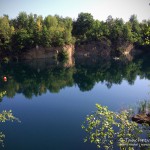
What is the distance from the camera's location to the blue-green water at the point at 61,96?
2822 cm

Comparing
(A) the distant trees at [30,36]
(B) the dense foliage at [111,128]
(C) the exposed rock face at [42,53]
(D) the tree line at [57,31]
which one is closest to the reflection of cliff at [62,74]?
(C) the exposed rock face at [42,53]

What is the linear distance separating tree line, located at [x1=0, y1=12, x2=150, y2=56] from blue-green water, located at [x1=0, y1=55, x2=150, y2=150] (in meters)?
10.8

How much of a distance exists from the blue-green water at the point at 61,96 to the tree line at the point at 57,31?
10837mm

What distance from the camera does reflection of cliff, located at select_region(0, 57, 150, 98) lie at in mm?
55719

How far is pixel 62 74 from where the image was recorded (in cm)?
6844

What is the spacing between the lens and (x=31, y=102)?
43.9 meters

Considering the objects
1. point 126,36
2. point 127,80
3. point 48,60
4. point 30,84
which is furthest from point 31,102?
point 126,36

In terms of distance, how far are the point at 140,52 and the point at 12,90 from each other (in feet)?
245

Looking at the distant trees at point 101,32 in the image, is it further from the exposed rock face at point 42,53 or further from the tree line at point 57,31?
the exposed rock face at point 42,53

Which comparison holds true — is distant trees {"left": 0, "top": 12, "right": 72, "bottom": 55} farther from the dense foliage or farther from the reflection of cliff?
the dense foliage

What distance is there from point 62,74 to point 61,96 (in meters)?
21.6

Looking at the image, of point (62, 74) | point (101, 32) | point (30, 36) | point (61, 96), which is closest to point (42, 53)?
point (30, 36)

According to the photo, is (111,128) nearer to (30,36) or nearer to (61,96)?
(61,96)

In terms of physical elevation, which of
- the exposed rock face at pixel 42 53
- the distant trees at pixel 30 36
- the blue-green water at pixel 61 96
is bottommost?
the blue-green water at pixel 61 96
